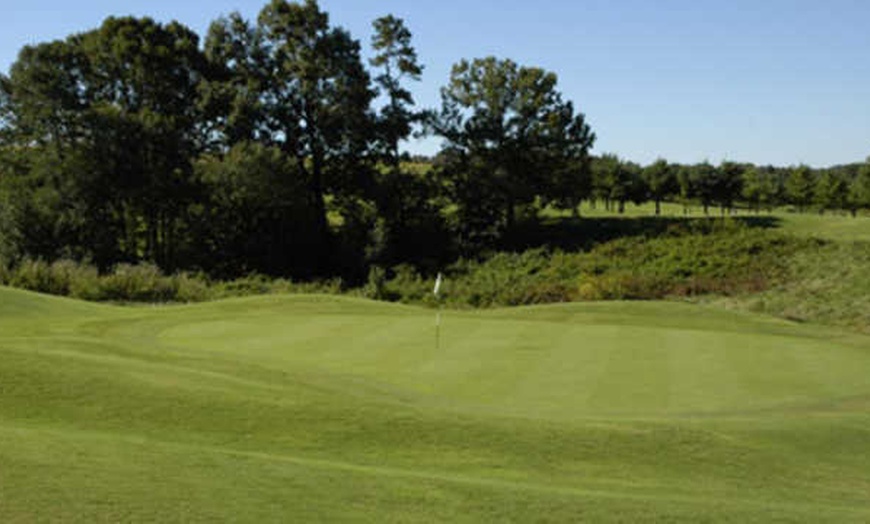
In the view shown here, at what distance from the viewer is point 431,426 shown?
26.6ft

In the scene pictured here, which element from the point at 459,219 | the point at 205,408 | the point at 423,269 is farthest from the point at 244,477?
the point at 459,219

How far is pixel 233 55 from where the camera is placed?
4438 centimetres

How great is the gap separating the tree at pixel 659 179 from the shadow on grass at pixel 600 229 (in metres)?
18.9

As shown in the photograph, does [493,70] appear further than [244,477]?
Yes

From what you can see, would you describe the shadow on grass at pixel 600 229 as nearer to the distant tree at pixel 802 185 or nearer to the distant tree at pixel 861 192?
the distant tree at pixel 861 192

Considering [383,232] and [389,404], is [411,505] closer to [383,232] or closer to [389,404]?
[389,404]

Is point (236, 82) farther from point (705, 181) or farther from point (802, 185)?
point (802, 185)

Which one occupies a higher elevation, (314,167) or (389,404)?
(314,167)

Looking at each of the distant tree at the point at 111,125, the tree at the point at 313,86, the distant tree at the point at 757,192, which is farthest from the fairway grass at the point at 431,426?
the distant tree at the point at 757,192

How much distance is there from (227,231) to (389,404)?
1475 inches

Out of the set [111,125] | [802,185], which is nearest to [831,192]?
[802,185]

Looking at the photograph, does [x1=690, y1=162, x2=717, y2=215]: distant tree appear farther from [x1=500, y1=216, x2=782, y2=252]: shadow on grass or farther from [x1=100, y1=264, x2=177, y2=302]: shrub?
[x1=100, y1=264, x2=177, y2=302]: shrub

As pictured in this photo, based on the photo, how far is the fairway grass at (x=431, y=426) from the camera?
5.25 metres

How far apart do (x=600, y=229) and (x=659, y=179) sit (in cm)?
2262
